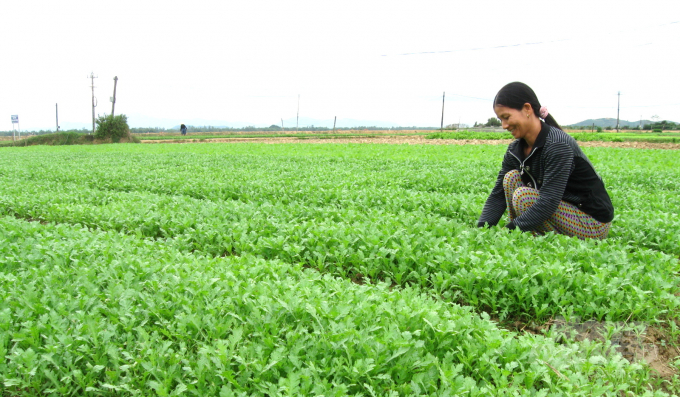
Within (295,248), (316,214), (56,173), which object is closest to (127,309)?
(295,248)

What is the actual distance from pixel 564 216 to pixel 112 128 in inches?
1924

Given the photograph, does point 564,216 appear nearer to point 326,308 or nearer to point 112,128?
point 326,308

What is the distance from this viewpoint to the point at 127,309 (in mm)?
Answer: 2951

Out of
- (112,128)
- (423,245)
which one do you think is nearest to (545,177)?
(423,245)

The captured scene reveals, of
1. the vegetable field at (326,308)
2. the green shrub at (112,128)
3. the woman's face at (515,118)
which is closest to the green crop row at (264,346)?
the vegetable field at (326,308)

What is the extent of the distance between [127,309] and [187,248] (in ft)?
7.11

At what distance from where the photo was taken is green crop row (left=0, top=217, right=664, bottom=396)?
234 cm

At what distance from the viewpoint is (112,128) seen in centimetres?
4553

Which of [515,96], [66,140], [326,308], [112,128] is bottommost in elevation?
[326,308]

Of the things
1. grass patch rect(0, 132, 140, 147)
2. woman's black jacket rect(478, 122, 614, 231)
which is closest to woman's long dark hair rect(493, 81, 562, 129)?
woman's black jacket rect(478, 122, 614, 231)

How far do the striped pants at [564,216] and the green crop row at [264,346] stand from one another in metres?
1.82

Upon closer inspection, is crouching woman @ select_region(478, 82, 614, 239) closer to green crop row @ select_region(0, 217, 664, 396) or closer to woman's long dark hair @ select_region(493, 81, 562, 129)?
woman's long dark hair @ select_region(493, 81, 562, 129)

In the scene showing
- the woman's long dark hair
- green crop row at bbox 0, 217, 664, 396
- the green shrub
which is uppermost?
the green shrub

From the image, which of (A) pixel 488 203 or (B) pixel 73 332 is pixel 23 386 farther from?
(A) pixel 488 203
